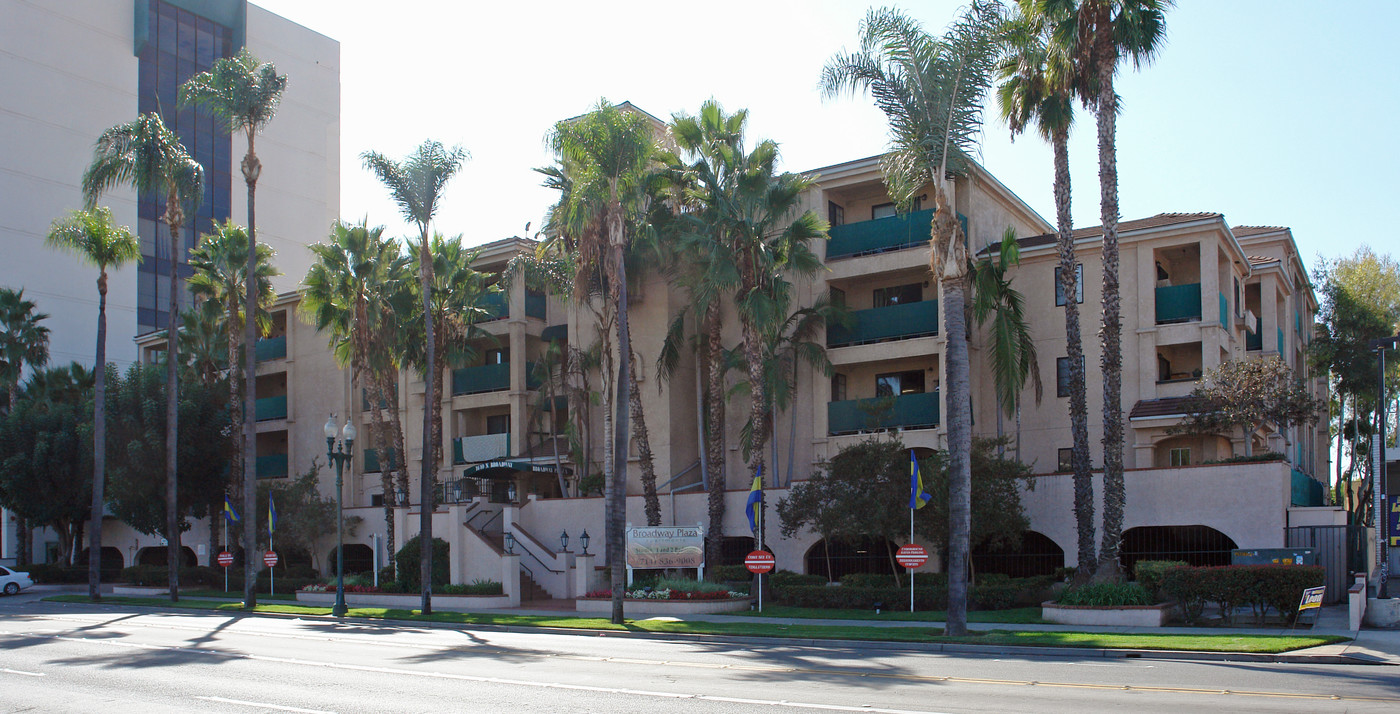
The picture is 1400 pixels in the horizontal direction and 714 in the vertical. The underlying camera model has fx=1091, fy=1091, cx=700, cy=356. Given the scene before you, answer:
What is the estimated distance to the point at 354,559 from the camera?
4288cm

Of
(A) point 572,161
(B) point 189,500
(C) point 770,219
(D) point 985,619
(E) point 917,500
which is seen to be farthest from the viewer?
(B) point 189,500

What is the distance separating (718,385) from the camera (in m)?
33.2

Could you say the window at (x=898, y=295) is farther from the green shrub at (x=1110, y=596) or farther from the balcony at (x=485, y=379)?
the green shrub at (x=1110, y=596)

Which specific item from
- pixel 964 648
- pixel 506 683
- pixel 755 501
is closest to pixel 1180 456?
pixel 755 501

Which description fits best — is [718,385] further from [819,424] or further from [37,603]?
[37,603]

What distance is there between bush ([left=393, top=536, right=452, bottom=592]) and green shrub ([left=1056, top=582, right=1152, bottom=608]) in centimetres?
2000

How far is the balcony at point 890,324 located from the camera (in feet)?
109

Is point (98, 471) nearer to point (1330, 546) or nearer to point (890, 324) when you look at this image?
point (890, 324)

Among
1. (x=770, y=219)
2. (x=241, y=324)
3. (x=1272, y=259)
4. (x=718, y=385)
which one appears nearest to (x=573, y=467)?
(x=718, y=385)

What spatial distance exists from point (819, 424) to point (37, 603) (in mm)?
28381

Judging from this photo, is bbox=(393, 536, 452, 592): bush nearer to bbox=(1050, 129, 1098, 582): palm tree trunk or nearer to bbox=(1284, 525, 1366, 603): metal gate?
bbox=(1050, 129, 1098, 582): palm tree trunk

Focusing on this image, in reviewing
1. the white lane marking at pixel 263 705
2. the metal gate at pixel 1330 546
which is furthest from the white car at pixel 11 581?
the metal gate at pixel 1330 546

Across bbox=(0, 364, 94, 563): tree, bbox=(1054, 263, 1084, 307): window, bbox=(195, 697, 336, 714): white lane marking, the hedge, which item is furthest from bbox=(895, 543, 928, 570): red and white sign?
bbox=(0, 364, 94, 563): tree

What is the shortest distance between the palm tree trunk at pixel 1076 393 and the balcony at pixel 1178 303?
6.75 metres
